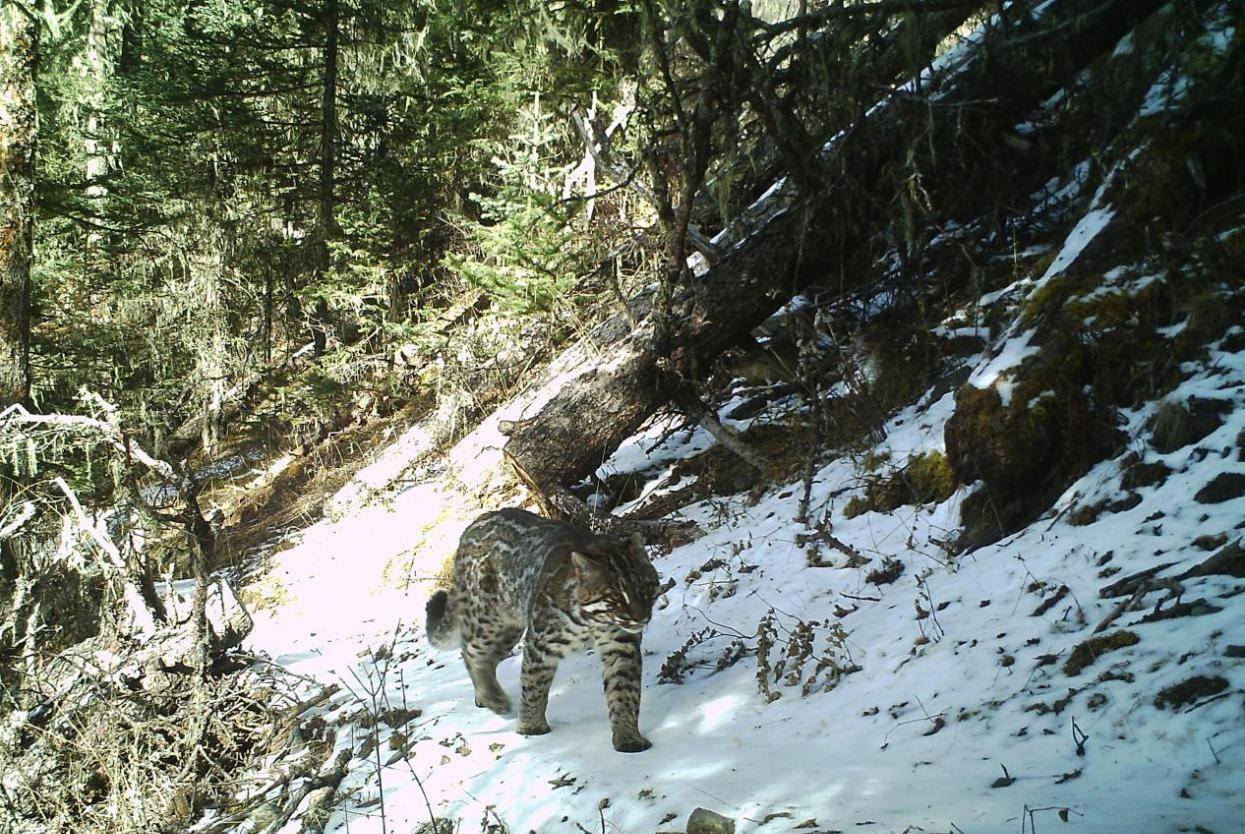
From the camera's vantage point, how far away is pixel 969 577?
5.29 m

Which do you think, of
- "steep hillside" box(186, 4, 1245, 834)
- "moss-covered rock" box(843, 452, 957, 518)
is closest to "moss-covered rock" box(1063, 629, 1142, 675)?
"steep hillside" box(186, 4, 1245, 834)

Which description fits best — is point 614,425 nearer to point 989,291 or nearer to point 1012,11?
point 989,291

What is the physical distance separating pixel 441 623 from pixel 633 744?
7.36 ft

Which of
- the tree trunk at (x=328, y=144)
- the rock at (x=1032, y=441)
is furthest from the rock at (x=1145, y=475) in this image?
the tree trunk at (x=328, y=144)

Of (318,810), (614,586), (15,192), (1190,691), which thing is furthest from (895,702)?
(15,192)

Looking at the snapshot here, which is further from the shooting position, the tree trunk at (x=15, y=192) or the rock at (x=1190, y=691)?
the tree trunk at (x=15, y=192)

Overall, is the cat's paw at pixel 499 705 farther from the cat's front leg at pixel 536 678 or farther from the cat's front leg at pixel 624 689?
the cat's front leg at pixel 624 689

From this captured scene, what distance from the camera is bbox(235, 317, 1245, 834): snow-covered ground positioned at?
127 inches

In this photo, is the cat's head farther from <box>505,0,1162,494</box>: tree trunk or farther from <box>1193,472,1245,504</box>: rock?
<box>505,0,1162,494</box>: tree trunk

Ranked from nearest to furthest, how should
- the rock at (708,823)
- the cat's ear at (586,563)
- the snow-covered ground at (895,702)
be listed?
1. the snow-covered ground at (895,702)
2. the rock at (708,823)
3. the cat's ear at (586,563)

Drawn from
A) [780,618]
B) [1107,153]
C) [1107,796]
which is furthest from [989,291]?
[1107,796]

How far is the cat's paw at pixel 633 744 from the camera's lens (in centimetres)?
485

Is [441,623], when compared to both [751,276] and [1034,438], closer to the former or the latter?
[1034,438]

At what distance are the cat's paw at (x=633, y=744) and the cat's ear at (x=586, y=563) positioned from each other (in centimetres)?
94
